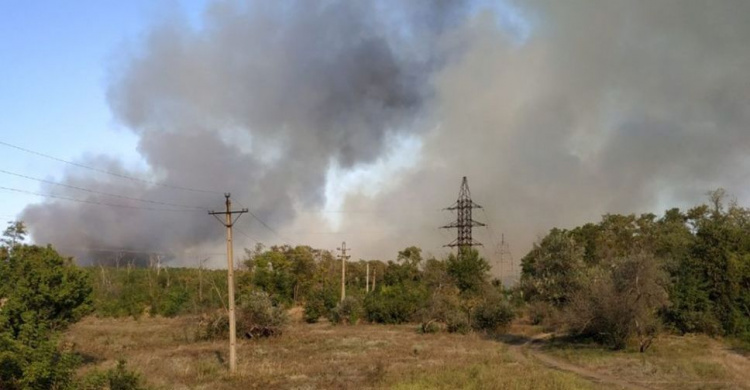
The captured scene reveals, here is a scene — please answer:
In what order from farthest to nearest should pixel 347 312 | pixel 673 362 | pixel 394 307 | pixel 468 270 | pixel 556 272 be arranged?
1. pixel 468 270
2. pixel 394 307
3. pixel 347 312
4. pixel 556 272
5. pixel 673 362

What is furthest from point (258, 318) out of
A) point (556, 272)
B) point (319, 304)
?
point (556, 272)

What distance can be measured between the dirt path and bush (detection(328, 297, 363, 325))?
24.4 metres

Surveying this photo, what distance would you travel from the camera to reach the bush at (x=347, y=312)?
6969 cm

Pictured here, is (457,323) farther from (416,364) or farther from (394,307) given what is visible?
(416,364)

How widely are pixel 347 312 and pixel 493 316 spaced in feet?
64.4

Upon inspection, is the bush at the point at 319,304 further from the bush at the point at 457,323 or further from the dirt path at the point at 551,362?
the dirt path at the point at 551,362

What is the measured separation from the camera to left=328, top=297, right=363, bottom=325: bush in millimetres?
69688

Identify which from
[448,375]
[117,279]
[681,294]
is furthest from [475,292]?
[117,279]

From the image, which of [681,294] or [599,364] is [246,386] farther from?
[681,294]

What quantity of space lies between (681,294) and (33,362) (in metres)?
43.4

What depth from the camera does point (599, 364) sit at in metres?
32.7

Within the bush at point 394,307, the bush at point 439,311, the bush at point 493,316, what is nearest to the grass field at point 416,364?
the bush at point 439,311

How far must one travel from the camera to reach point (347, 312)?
229 ft

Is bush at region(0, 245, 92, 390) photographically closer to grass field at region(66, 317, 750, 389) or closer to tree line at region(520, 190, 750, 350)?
grass field at region(66, 317, 750, 389)
